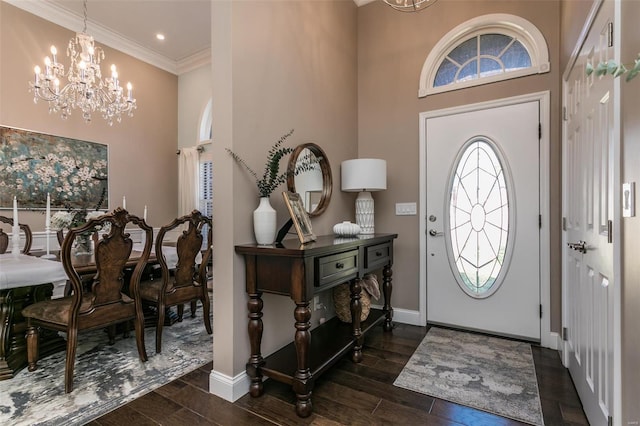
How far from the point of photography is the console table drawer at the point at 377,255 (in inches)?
97.3

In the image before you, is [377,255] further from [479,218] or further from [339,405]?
[339,405]

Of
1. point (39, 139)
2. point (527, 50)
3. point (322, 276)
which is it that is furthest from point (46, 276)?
point (527, 50)

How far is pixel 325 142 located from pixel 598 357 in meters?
2.35

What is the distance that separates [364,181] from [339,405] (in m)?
1.80

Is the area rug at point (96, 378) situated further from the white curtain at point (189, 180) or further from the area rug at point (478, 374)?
the white curtain at point (189, 180)

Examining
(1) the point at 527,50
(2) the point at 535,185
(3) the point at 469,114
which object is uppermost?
(1) the point at 527,50

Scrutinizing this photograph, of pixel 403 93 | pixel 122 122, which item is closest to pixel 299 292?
pixel 403 93

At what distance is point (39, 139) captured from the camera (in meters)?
3.94

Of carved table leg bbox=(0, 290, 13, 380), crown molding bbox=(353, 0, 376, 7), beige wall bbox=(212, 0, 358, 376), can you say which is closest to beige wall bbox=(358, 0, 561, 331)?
crown molding bbox=(353, 0, 376, 7)

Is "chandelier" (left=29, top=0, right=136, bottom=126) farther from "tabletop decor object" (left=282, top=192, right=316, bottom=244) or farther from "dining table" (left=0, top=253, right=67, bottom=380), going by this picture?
"tabletop decor object" (left=282, top=192, right=316, bottom=244)

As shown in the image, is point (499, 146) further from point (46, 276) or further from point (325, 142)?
point (46, 276)

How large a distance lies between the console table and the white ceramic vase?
0.35 feet

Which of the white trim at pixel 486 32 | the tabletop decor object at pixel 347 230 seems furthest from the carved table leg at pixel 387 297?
the white trim at pixel 486 32

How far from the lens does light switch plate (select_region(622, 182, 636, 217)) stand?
1.09 metres
